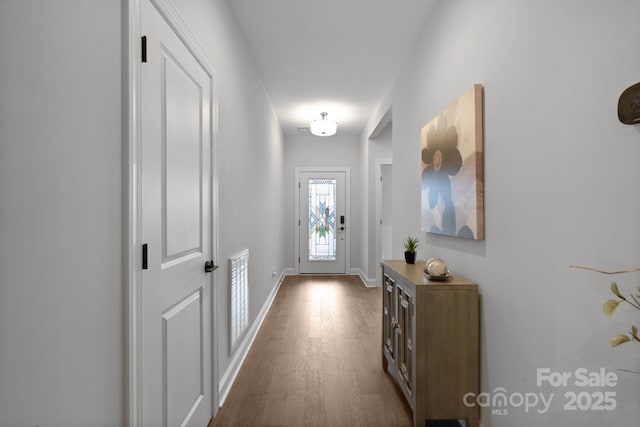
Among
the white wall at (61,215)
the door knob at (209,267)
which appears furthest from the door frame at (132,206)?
the door knob at (209,267)

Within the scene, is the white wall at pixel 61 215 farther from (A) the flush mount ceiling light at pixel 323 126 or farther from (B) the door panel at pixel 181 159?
(A) the flush mount ceiling light at pixel 323 126

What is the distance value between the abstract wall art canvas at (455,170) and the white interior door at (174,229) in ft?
4.73

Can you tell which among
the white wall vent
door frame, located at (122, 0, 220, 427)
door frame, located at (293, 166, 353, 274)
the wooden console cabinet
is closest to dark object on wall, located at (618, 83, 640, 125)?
the wooden console cabinet

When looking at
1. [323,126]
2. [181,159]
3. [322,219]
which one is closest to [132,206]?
[181,159]

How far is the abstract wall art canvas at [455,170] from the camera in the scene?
180 cm

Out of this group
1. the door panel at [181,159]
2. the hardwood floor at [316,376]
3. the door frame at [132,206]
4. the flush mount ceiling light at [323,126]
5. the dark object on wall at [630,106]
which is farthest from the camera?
the flush mount ceiling light at [323,126]

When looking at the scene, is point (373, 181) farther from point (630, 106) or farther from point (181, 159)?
point (630, 106)

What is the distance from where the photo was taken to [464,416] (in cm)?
179

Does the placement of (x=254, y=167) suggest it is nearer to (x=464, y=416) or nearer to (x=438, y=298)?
(x=438, y=298)

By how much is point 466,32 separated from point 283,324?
307cm

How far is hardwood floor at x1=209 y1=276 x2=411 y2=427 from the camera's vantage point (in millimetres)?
2016

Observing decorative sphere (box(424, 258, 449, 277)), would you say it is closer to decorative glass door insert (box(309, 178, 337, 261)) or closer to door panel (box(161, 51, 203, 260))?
→ door panel (box(161, 51, 203, 260))

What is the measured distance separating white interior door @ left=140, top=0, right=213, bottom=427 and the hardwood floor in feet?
1.26

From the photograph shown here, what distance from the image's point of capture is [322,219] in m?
6.53
